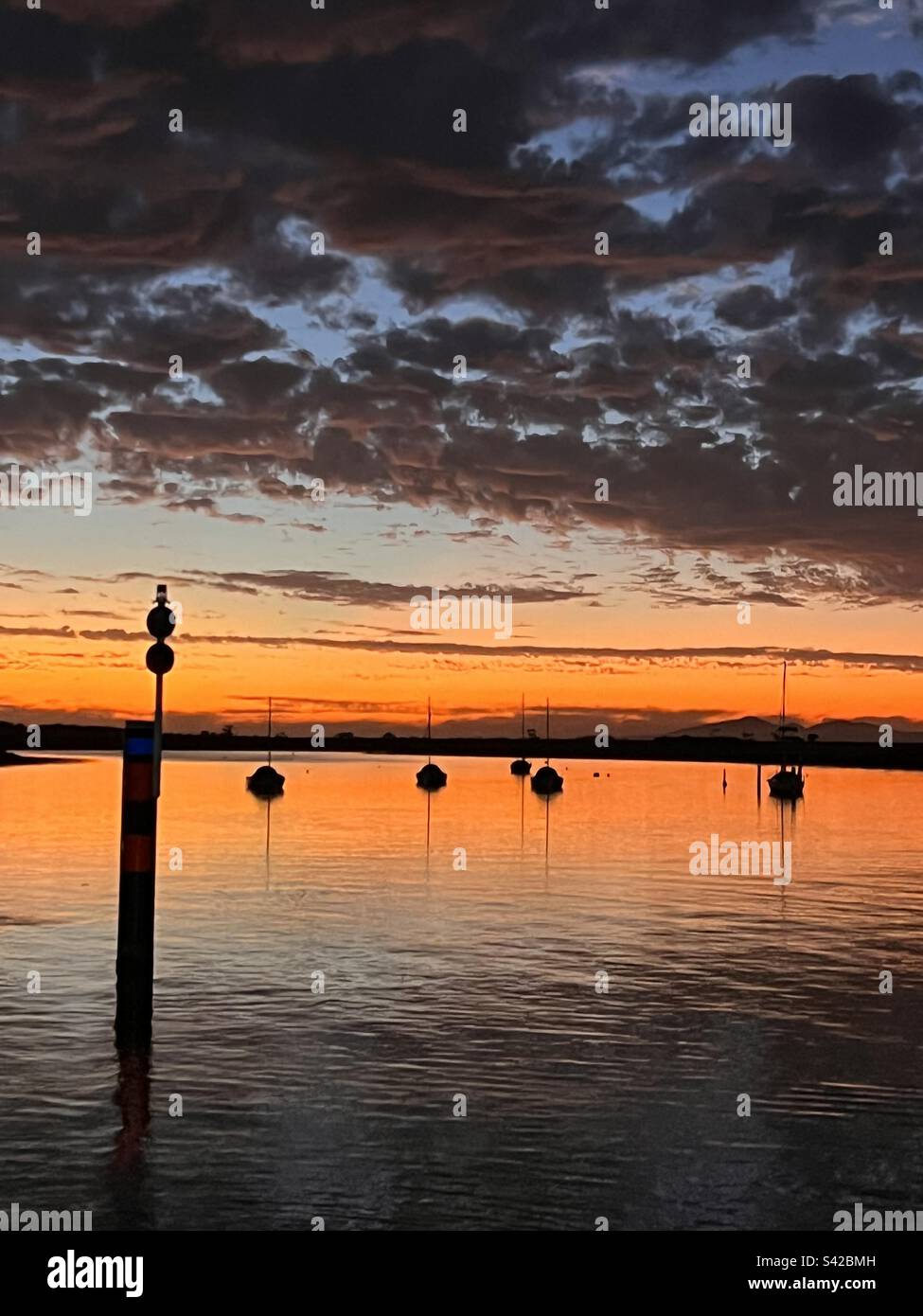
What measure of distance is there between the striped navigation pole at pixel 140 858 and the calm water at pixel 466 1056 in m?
0.51

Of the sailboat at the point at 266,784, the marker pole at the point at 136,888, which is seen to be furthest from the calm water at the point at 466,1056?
the sailboat at the point at 266,784

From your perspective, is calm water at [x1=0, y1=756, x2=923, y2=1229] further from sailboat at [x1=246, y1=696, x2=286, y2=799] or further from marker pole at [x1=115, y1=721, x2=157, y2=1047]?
sailboat at [x1=246, y1=696, x2=286, y2=799]

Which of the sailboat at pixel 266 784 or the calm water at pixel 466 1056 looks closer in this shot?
the calm water at pixel 466 1056

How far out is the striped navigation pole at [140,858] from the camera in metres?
16.3

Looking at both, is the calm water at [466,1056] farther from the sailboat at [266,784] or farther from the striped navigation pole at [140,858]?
the sailboat at [266,784]

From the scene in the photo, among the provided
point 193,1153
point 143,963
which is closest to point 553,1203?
point 193,1153

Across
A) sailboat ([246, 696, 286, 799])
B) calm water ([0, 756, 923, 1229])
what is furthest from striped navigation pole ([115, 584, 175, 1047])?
sailboat ([246, 696, 286, 799])

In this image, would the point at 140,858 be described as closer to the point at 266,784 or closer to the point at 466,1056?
the point at 466,1056

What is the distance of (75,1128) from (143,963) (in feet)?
12.8

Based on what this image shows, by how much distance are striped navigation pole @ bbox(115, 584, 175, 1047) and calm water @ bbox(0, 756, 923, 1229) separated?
0.51 m

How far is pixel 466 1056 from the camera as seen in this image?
17219 millimetres
